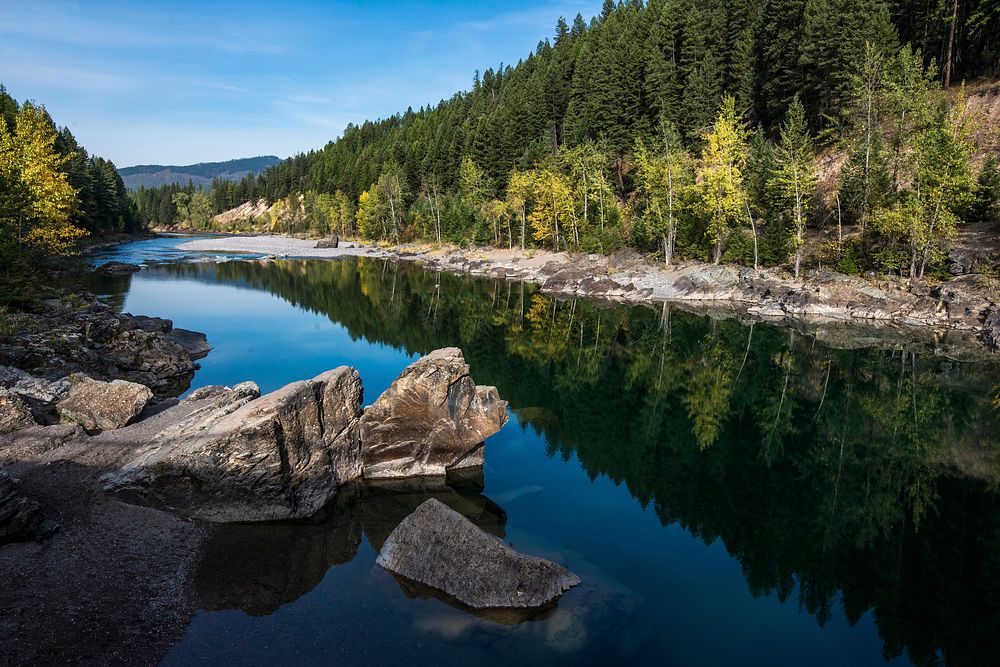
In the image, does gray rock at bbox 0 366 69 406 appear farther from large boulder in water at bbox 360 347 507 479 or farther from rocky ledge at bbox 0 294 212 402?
large boulder in water at bbox 360 347 507 479

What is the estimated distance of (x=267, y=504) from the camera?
1542 centimetres

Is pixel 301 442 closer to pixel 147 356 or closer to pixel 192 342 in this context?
pixel 147 356

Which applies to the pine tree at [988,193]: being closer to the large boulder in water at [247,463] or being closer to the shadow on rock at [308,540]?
the shadow on rock at [308,540]

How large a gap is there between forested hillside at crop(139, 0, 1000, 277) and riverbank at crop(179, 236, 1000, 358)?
2130mm

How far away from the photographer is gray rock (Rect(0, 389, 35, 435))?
56.3ft

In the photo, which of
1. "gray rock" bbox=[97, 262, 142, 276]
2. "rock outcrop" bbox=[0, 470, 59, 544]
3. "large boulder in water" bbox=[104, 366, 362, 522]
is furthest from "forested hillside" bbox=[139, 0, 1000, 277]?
"rock outcrop" bbox=[0, 470, 59, 544]

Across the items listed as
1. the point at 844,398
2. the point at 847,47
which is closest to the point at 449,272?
the point at 847,47

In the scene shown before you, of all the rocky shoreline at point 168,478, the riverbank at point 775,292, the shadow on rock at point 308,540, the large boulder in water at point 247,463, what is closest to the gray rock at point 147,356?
the rocky shoreline at point 168,478

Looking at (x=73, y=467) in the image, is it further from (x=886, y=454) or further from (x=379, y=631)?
(x=886, y=454)

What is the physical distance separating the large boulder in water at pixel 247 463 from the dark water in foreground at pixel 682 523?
2.85 feet

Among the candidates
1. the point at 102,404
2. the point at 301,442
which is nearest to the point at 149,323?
the point at 102,404

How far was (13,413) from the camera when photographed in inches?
685

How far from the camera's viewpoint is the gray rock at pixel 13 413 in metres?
17.2

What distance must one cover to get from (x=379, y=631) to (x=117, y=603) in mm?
5251
